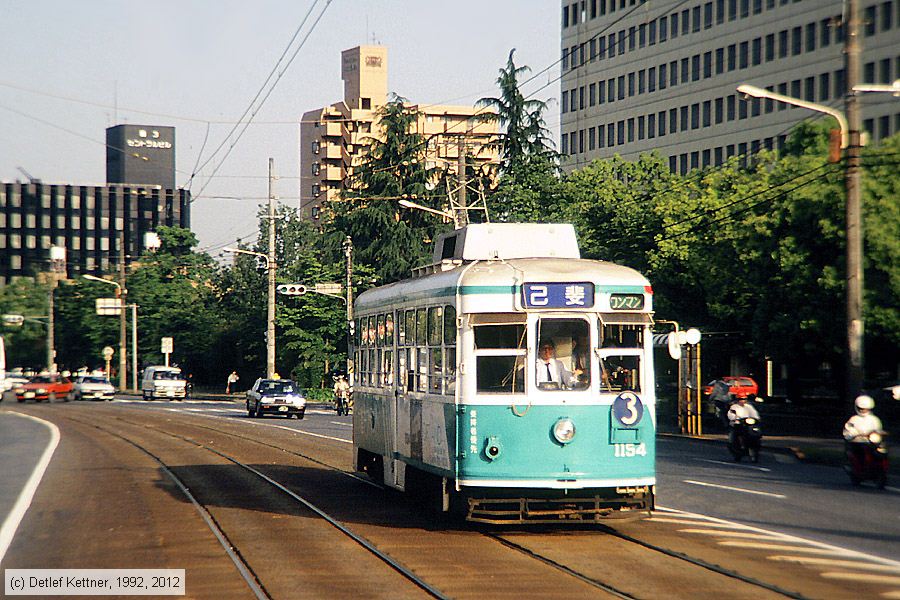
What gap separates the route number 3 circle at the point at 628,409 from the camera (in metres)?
14.2

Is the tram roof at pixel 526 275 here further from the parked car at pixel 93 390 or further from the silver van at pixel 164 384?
the parked car at pixel 93 390

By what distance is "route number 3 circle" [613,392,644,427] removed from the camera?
46.5ft

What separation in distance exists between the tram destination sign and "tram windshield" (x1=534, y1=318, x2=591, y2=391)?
0.62ft

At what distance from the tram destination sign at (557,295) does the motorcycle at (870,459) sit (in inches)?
351

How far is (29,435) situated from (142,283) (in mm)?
64171

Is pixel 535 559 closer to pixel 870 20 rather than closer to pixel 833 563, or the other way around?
pixel 833 563

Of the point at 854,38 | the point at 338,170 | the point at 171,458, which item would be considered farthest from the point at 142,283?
the point at 854,38

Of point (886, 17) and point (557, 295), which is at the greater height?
point (886, 17)

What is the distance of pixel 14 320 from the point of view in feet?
380

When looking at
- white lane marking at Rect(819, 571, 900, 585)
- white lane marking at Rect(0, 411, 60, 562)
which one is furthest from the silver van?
white lane marking at Rect(819, 571, 900, 585)

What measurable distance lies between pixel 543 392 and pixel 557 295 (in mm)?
1052

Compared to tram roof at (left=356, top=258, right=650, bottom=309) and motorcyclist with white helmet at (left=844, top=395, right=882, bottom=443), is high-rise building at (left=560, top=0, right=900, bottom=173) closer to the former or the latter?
motorcyclist with white helmet at (left=844, top=395, right=882, bottom=443)

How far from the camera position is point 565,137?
106875 millimetres

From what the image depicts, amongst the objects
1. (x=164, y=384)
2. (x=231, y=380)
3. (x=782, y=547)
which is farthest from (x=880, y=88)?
(x=231, y=380)
